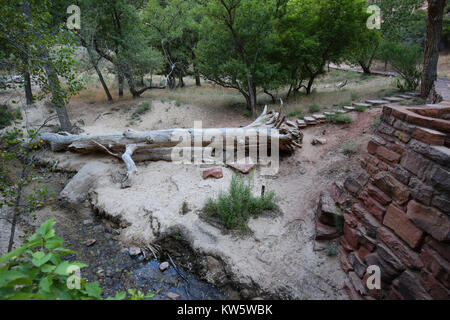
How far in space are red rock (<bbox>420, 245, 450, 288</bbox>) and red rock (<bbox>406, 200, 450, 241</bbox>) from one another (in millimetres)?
175

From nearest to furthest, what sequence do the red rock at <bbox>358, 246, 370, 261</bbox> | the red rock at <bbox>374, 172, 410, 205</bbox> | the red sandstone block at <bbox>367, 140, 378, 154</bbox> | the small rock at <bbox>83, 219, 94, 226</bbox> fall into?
the red rock at <bbox>374, 172, 410, 205</bbox>
the red rock at <bbox>358, 246, 370, 261</bbox>
the red sandstone block at <bbox>367, 140, 378, 154</bbox>
the small rock at <bbox>83, 219, 94, 226</bbox>

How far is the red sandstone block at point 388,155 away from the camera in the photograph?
2781mm

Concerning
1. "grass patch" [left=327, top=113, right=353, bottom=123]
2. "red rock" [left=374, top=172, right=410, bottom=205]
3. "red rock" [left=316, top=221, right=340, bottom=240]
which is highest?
"grass patch" [left=327, top=113, right=353, bottom=123]

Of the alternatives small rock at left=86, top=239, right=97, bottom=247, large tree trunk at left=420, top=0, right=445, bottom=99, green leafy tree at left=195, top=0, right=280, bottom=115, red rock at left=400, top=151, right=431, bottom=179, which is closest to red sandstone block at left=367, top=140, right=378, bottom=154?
red rock at left=400, top=151, right=431, bottom=179

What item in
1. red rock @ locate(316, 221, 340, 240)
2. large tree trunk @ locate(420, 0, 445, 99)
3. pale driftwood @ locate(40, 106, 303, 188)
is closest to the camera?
red rock @ locate(316, 221, 340, 240)

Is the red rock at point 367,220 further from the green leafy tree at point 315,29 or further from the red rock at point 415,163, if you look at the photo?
the green leafy tree at point 315,29

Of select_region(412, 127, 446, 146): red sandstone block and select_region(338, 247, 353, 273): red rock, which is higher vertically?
select_region(412, 127, 446, 146): red sandstone block

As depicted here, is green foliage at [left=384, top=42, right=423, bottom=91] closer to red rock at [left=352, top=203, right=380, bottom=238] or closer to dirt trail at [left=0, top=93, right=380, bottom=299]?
dirt trail at [left=0, top=93, right=380, bottom=299]

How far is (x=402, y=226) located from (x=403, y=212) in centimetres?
15

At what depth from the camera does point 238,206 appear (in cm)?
402

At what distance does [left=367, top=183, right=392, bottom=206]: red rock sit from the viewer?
2.77 meters

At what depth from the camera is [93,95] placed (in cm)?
1234

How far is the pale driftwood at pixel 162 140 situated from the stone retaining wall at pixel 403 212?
253cm
